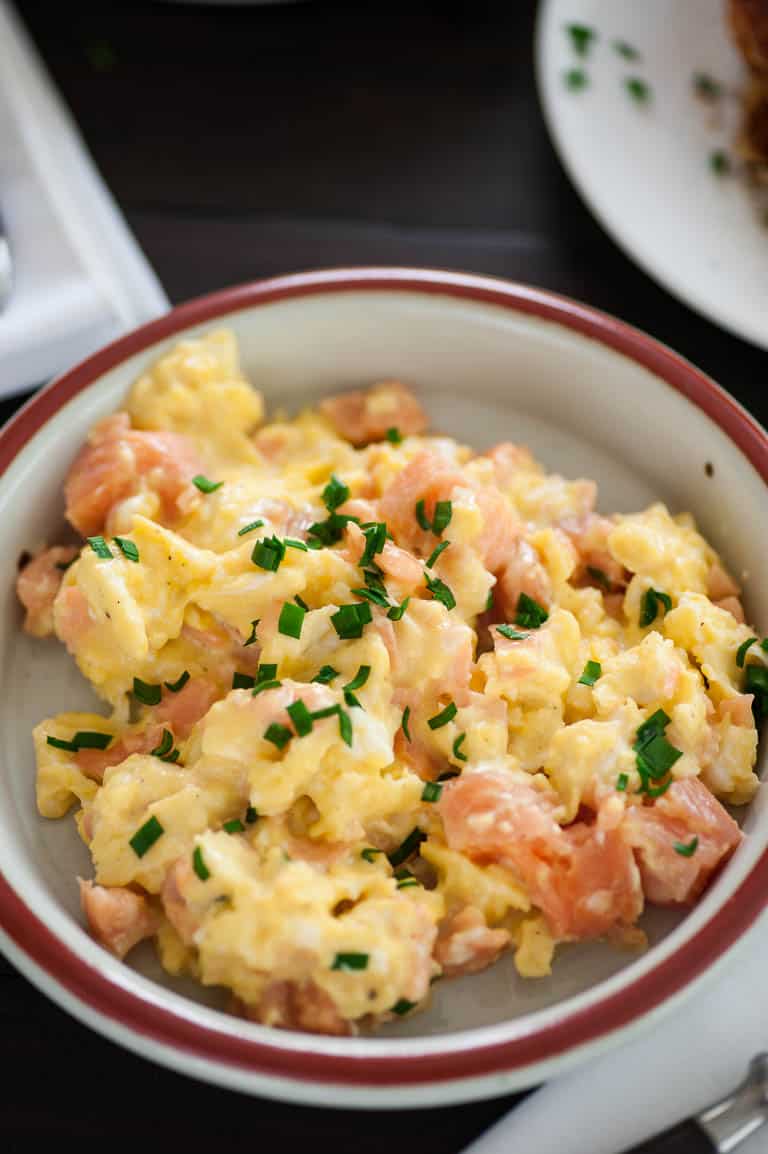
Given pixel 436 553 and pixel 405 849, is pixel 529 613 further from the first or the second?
pixel 405 849

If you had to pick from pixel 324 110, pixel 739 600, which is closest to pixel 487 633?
pixel 739 600

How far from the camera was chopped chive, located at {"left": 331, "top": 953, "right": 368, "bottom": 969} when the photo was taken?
1946mm

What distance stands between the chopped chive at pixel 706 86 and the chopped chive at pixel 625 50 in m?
0.18

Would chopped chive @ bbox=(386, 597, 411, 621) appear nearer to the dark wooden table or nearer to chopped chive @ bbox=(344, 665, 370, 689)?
chopped chive @ bbox=(344, 665, 370, 689)

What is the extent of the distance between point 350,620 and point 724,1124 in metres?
1.07

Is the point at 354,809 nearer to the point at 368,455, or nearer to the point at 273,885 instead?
the point at 273,885

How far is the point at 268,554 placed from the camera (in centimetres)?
227

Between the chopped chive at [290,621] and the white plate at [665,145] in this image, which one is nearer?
the chopped chive at [290,621]

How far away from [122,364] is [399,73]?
1.56 meters

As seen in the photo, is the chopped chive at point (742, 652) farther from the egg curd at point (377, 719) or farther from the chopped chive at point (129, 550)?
the chopped chive at point (129, 550)

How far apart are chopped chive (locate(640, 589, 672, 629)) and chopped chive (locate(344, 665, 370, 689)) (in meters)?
0.61

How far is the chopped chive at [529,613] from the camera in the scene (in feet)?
7.76

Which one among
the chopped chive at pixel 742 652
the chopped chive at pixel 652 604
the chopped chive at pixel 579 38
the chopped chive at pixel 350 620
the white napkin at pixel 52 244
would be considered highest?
the white napkin at pixel 52 244

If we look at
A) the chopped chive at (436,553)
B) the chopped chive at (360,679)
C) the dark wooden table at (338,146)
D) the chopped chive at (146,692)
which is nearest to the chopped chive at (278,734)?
the chopped chive at (360,679)
